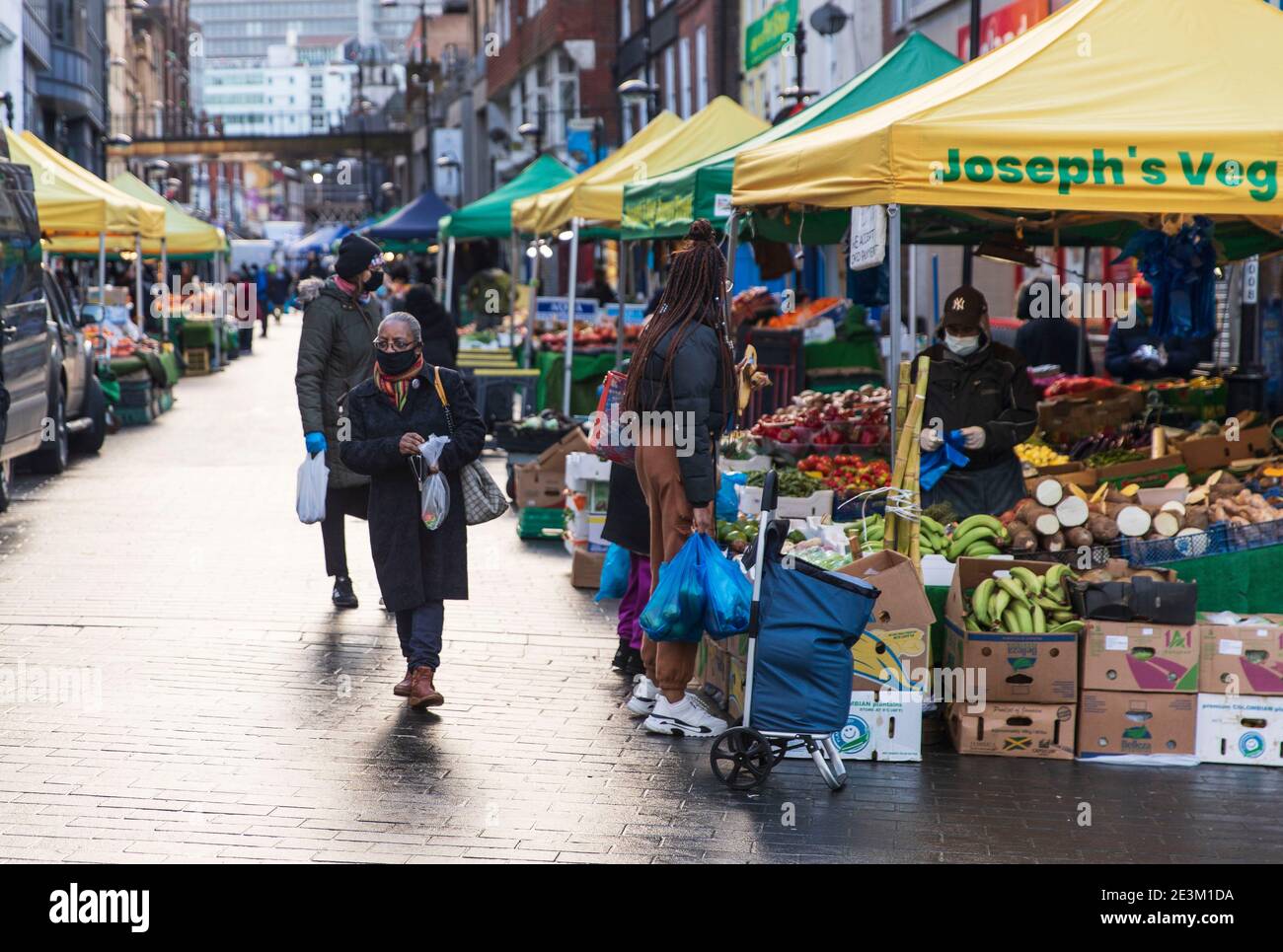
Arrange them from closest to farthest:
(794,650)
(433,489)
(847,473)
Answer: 1. (794,650)
2. (433,489)
3. (847,473)

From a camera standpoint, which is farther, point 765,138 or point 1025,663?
point 765,138

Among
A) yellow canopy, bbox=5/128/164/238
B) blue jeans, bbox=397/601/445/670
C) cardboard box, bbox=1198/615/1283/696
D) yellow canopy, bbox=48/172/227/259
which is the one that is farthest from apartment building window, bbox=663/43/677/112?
cardboard box, bbox=1198/615/1283/696

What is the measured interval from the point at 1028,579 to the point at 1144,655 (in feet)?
1.91

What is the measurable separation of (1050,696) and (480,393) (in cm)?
1238

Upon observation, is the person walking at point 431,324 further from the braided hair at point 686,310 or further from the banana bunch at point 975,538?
the braided hair at point 686,310

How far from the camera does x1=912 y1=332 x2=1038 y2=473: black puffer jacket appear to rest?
8.82 metres

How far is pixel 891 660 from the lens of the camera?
23.3ft

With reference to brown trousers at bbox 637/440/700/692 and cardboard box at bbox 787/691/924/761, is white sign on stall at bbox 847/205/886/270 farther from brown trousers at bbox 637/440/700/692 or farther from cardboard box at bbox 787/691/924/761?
cardboard box at bbox 787/691/924/761

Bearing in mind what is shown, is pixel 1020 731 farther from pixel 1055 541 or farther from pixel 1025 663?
pixel 1055 541

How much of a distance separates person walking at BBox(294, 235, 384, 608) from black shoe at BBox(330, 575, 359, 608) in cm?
41

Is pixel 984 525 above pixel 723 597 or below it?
above

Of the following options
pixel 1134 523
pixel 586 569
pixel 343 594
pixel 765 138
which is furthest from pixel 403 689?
pixel 765 138
